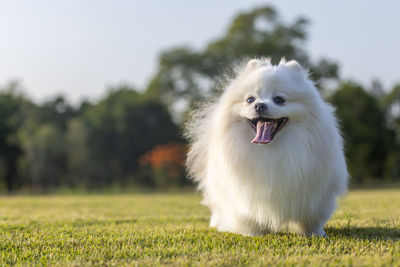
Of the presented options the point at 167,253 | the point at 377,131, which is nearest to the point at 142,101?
the point at 377,131

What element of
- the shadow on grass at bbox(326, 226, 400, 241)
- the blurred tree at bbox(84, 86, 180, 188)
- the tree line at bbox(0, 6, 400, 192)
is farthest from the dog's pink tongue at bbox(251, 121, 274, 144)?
the blurred tree at bbox(84, 86, 180, 188)

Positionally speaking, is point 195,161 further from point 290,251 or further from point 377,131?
point 377,131

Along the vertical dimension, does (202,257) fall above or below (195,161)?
below

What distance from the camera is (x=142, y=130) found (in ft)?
88.7

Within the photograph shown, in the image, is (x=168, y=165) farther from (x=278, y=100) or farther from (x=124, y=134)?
(x=278, y=100)

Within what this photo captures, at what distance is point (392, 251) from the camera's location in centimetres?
310

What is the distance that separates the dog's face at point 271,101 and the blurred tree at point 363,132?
23.8 meters

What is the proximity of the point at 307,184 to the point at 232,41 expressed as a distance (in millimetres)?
21665

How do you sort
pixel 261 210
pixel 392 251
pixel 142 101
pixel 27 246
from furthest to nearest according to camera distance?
pixel 142 101
pixel 261 210
pixel 27 246
pixel 392 251

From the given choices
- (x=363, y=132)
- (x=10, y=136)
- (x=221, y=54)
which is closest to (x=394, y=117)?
(x=363, y=132)

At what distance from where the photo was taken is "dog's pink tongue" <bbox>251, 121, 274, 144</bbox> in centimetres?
368

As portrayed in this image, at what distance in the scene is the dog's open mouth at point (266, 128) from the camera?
12.1 ft

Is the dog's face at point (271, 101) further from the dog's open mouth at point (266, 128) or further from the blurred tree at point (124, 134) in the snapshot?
the blurred tree at point (124, 134)

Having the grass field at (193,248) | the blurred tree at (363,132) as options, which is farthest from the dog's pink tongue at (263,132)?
the blurred tree at (363,132)
